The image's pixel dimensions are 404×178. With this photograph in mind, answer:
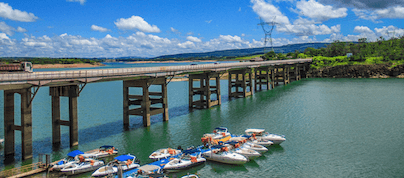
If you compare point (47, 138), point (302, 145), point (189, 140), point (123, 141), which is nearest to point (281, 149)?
point (302, 145)

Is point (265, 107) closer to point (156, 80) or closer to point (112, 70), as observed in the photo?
point (156, 80)

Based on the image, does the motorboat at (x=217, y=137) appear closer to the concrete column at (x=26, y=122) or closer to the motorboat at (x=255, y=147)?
the motorboat at (x=255, y=147)

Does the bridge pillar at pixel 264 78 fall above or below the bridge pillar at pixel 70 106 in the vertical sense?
above

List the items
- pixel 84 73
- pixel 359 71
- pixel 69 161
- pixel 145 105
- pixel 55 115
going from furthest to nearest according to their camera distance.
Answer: pixel 359 71 < pixel 145 105 < pixel 55 115 < pixel 84 73 < pixel 69 161

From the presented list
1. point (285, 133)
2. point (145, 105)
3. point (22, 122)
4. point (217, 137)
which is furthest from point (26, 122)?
point (285, 133)

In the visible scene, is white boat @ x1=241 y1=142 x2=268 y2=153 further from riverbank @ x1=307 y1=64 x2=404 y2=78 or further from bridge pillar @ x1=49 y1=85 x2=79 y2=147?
riverbank @ x1=307 y1=64 x2=404 y2=78

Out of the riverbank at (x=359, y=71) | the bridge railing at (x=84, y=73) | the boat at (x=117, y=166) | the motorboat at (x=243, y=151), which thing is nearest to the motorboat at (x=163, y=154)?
the boat at (x=117, y=166)

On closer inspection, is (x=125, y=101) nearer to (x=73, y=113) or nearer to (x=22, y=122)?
(x=73, y=113)
